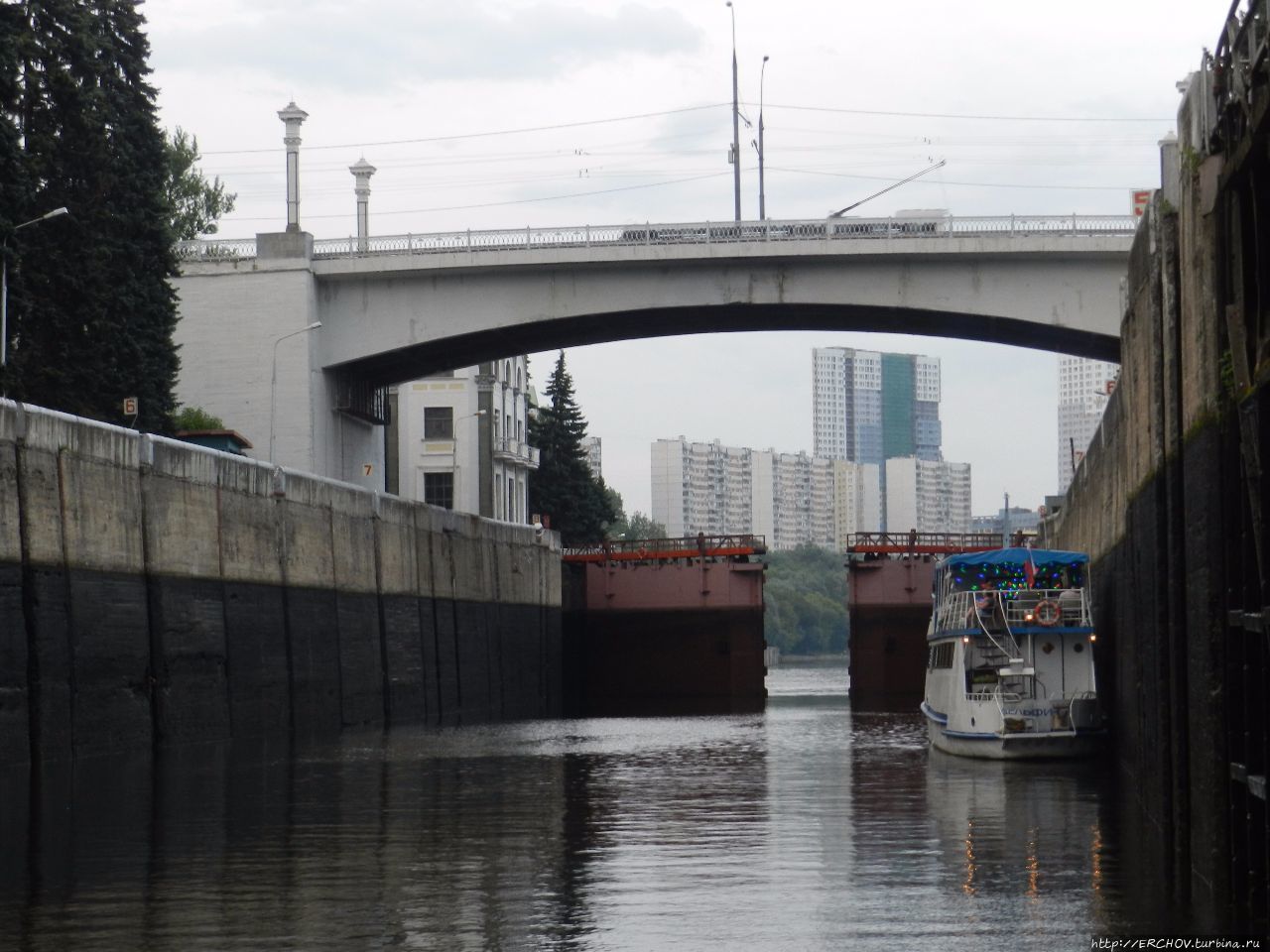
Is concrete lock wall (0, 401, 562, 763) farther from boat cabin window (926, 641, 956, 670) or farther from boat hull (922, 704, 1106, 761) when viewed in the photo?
boat hull (922, 704, 1106, 761)

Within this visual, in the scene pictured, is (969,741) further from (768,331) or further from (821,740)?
(768,331)

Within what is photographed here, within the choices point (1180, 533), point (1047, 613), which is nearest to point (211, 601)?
point (1047, 613)

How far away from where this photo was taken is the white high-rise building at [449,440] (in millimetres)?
96875

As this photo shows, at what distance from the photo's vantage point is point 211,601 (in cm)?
4338

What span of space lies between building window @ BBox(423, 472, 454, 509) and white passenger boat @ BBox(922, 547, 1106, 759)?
196 ft

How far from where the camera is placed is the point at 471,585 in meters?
66.0

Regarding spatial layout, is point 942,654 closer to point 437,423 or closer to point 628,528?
point 437,423

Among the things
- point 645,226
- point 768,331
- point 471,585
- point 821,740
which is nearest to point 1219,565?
point 821,740

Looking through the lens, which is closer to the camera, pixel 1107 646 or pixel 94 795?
pixel 94 795

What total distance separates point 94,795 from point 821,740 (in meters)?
20.8

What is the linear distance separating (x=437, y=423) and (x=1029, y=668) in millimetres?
62928

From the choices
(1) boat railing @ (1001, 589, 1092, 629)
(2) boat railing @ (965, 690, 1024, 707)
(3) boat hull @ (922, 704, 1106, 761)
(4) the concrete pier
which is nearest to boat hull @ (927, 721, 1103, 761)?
(3) boat hull @ (922, 704, 1106, 761)

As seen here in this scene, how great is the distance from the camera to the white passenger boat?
1480 inches

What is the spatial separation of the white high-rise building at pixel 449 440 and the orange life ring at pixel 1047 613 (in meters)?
60.4
